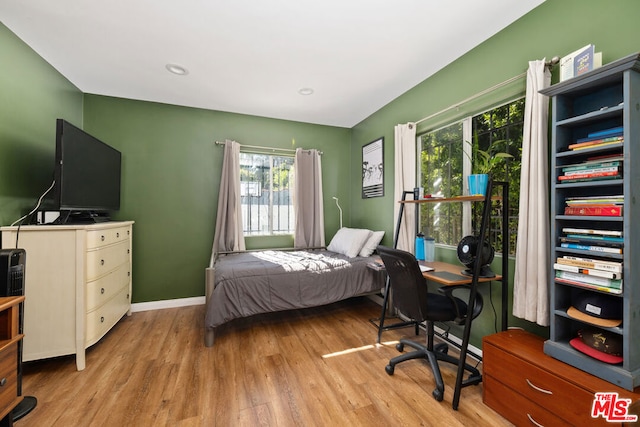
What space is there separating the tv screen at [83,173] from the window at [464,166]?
3190 millimetres

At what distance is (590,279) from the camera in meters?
1.26

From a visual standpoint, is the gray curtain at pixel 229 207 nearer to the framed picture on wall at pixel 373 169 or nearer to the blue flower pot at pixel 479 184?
the framed picture on wall at pixel 373 169

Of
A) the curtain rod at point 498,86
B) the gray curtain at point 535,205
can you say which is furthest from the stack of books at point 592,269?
the curtain rod at point 498,86

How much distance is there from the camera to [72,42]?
213 cm

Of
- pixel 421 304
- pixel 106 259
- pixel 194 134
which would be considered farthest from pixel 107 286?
pixel 421 304

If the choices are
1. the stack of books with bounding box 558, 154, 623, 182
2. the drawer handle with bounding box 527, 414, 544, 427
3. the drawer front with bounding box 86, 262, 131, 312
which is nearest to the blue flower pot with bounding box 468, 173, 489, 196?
the stack of books with bounding box 558, 154, 623, 182

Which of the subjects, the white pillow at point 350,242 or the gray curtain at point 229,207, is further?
the gray curtain at point 229,207

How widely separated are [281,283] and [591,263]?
2.18 m

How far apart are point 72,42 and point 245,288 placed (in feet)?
8.32

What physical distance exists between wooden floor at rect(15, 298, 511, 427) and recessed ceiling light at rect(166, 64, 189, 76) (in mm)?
2606

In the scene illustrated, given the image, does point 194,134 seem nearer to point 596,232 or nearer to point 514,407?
point 596,232

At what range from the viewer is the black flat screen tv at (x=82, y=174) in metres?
1.96

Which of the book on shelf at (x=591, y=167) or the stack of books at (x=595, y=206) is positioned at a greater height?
the book on shelf at (x=591, y=167)

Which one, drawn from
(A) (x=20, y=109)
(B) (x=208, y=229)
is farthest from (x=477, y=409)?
(A) (x=20, y=109)
